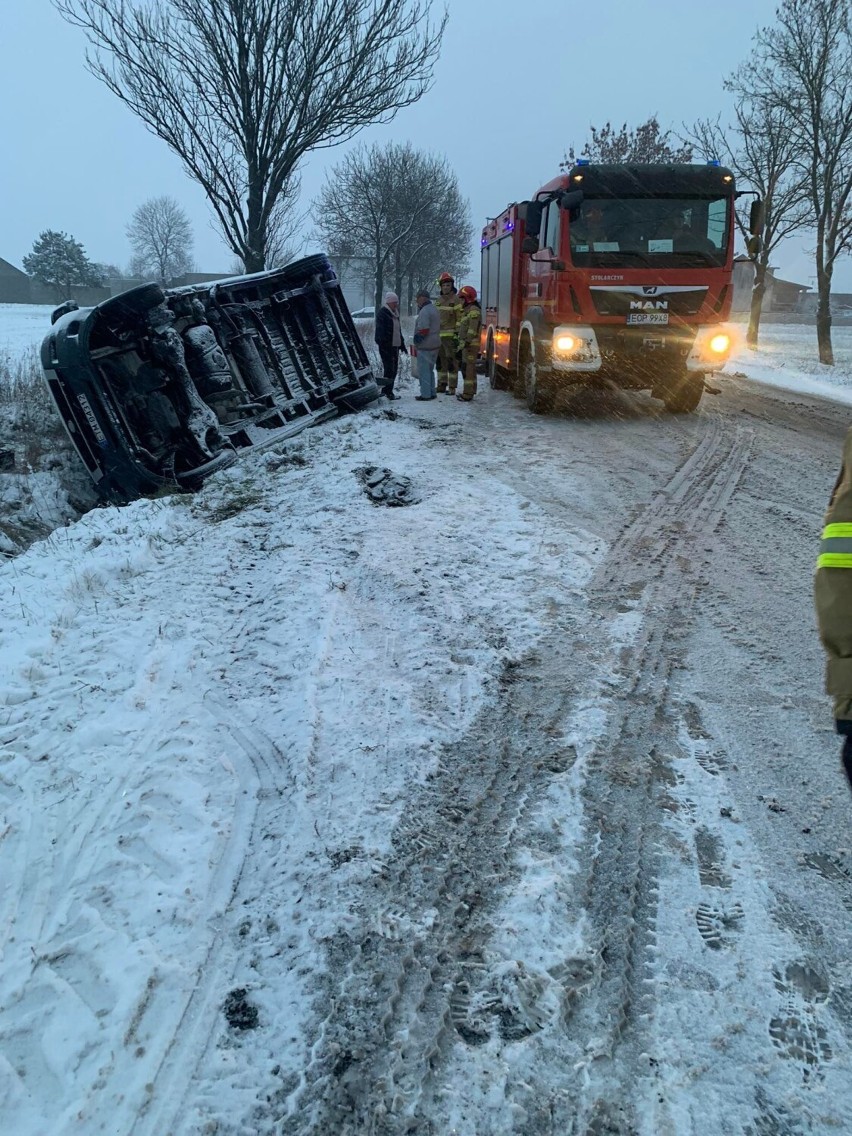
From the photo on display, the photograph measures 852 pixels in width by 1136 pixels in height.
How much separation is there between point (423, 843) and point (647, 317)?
26.7 ft

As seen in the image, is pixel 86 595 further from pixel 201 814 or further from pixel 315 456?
pixel 315 456

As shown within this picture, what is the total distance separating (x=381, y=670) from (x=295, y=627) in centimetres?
73

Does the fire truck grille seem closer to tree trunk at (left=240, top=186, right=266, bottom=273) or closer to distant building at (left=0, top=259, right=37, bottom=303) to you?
tree trunk at (left=240, top=186, right=266, bottom=273)

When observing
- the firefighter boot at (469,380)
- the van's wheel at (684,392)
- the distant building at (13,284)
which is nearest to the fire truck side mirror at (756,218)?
the van's wheel at (684,392)

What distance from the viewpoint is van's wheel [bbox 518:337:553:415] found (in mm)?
10000

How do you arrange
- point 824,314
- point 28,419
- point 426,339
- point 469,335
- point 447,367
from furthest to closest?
1. point 824,314
2. point 447,367
3. point 469,335
4. point 426,339
5. point 28,419

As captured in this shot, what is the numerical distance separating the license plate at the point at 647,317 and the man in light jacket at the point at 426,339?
3314 mm

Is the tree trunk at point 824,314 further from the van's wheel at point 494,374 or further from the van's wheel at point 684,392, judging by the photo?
the van's wheel at point 684,392

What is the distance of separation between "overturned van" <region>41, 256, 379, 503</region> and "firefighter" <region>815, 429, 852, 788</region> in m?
6.72

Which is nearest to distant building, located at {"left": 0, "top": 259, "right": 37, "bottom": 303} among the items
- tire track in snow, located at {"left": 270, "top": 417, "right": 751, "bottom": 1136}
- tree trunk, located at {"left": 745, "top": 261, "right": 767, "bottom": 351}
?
tree trunk, located at {"left": 745, "top": 261, "right": 767, "bottom": 351}

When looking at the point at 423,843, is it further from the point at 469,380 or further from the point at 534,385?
the point at 469,380

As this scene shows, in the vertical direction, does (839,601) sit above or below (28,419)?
above

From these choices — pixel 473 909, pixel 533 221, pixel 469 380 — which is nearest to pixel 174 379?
pixel 533 221

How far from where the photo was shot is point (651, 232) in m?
8.88
